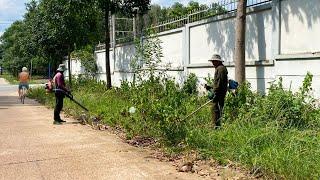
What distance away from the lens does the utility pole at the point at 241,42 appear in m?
10.7

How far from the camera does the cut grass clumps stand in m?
5.84

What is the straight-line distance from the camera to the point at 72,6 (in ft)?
65.6

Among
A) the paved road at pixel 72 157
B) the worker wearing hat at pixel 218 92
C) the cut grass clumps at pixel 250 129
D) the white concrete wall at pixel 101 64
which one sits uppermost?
the white concrete wall at pixel 101 64

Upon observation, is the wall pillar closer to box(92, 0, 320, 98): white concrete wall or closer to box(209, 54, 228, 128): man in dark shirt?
box(92, 0, 320, 98): white concrete wall

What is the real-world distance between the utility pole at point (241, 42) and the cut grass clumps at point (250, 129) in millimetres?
1264

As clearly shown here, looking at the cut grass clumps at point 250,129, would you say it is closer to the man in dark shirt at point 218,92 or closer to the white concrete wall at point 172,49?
the man in dark shirt at point 218,92

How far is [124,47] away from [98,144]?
1340 cm

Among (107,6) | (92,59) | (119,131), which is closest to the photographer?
(119,131)

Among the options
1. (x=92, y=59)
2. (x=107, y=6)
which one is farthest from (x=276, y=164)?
(x=92, y=59)

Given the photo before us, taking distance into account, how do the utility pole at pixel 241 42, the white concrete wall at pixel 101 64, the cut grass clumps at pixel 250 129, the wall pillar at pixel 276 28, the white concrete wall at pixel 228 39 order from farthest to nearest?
the white concrete wall at pixel 101 64 < the white concrete wall at pixel 228 39 < the utility pole at pixel 241 42 < the wall pillar at pixel 276 28 < the cut grass clumps at pixel 250 129

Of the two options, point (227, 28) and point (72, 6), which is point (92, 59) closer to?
point (72, 6)

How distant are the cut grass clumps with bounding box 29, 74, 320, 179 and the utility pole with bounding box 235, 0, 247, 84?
1264 millimetres

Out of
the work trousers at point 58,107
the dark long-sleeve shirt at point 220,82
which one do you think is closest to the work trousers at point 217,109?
the dark long-sleeve shirt at point 220,82

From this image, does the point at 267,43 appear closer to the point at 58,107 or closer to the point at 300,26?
the point at 300,26
